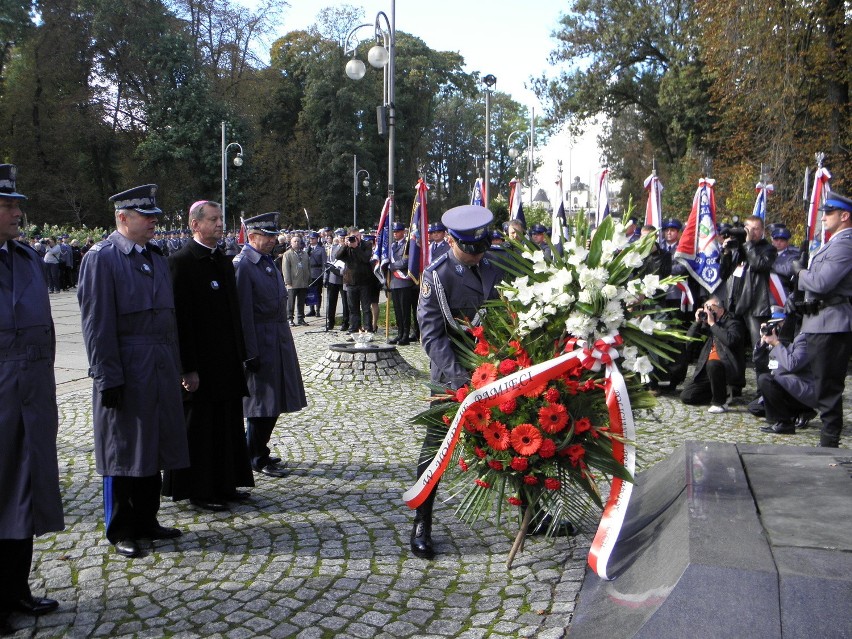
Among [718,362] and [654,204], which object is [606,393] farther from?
[654,204]

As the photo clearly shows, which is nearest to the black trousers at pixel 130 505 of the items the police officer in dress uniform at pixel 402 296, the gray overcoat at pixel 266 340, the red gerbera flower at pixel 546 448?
the gray overcoat at pixel 266 340

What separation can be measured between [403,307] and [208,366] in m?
8.79

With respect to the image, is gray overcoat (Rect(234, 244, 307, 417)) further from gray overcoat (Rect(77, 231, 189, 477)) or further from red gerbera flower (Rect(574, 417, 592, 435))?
red gerbera flower (Rect(574, 417, 592, 435))

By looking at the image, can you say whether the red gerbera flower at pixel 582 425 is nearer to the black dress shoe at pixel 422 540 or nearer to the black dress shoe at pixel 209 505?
the black dress shoe at pixel 422 540

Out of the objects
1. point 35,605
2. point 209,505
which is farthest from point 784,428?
point 35,605

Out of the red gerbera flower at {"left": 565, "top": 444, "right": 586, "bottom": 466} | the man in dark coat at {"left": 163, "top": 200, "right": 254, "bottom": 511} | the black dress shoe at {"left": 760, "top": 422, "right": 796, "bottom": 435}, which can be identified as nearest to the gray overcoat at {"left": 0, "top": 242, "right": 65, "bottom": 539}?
the man in dark coat at {"left": 163, "top": 200, "right": 254, "bottom": 511}

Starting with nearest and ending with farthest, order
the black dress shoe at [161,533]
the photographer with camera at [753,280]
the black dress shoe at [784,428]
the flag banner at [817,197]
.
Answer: the black dress shoe at [161,533] → the black dress shoe at [784,428] → the photographer with camera at [753,280] → the flag banner at [817,197]

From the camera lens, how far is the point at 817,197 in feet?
32.3

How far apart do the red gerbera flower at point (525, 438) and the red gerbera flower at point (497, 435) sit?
0.13 ft

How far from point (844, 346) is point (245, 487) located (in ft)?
16.0

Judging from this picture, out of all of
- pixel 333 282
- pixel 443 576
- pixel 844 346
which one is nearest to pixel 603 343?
pixel 443 576

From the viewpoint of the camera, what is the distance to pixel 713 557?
10.1ft

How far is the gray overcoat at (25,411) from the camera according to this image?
3.75 metres

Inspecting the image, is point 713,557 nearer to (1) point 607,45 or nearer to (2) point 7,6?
(1) point 607,45
